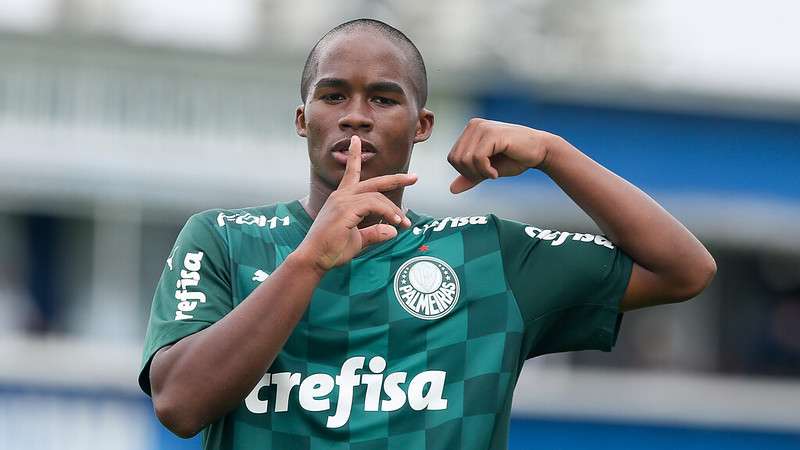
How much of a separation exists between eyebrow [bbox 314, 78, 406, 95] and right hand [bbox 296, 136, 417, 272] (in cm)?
27

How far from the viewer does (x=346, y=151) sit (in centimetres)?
340

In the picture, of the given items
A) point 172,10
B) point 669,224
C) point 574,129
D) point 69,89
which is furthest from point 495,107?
point 669,224

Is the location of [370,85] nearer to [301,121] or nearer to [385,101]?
[385,101]

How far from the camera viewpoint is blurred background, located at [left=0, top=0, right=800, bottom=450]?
41.2 feet

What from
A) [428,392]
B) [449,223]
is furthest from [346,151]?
[428,392]

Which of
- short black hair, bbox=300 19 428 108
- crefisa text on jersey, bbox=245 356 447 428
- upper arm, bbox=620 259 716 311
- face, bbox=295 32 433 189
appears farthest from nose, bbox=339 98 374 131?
upper arm, bbox=620 259 716 311

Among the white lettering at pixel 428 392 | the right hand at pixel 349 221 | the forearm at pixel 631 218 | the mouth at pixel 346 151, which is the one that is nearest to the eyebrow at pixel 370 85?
the mouth at pixel 346 151

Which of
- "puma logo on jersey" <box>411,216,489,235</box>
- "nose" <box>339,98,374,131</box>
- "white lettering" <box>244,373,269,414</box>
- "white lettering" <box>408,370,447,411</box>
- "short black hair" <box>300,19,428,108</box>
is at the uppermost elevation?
"short black hair" <box>300,19,428,108</box>

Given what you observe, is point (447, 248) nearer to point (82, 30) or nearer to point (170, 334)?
point (170, 334)

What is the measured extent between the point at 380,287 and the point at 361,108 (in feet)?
1.35

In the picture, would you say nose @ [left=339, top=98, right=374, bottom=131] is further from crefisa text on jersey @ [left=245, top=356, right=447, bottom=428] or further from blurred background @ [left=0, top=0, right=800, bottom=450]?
blurred background @ [left=0, top=0, right=800, bottom=450]

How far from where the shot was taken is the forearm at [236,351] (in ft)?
9.95

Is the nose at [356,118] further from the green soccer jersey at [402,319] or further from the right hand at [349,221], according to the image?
the green soccer jersey at [402,319]

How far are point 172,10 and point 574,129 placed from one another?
11.9 feet
